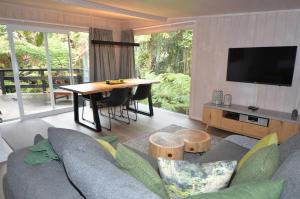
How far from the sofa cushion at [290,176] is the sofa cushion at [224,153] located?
730 millimetres

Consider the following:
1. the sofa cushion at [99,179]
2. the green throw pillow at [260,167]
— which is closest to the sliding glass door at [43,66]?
the sofa cushion at [99,179]

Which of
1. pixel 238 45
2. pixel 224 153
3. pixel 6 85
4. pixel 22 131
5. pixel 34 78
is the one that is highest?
pixel 238 45

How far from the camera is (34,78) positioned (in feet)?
14.1

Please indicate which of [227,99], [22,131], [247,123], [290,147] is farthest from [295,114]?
[22,131]

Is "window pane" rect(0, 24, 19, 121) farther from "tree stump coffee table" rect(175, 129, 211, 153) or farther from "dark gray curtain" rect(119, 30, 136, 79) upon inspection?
"tree stump coffee table" rect(175, 129, 211, 153)

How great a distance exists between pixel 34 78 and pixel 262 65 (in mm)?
4536

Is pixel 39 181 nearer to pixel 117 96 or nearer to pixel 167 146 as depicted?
pixel 167 146

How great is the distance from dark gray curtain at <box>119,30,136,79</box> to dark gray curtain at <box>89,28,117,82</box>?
0.89 feet

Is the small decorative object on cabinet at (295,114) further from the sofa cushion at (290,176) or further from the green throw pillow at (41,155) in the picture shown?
the green throw pillow at (41,155)

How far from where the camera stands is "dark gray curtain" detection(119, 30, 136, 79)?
536cm

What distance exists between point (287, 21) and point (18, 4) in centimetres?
473

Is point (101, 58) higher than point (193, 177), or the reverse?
point (101, 58)

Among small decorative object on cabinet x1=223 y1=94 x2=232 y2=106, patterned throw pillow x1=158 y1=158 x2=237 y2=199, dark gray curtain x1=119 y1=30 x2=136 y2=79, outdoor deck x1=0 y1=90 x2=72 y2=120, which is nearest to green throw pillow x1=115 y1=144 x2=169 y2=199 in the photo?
patterned throw pillow x1=158 y1=158 x2=237 y2=199

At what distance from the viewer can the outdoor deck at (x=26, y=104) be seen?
4.26 meters
